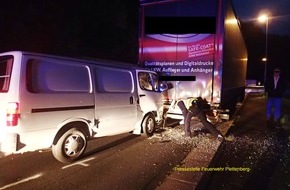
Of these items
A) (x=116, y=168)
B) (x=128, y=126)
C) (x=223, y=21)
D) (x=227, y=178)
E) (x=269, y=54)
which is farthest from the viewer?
(x=269, y=54)

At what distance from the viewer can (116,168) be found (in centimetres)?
482

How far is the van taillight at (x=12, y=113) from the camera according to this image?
13.4ft

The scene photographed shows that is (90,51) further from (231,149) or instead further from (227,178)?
(227,178)

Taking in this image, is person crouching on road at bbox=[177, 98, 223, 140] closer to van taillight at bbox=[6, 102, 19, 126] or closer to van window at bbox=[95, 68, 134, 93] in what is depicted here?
van window at bbox=[95, 68, 134, 93]

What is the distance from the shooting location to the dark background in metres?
11.9

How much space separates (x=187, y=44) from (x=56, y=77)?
14.6ft

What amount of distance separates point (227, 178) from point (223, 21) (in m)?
4.61

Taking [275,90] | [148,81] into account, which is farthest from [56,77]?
[275,90]

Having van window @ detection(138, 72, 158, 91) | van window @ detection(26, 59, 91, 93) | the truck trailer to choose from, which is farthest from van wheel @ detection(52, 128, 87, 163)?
the truck trailer

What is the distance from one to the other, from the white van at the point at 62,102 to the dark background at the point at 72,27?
6.37 meters

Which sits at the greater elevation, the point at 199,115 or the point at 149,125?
the point at 199,115

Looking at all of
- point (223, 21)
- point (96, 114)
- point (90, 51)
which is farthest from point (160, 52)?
point (90, 51)

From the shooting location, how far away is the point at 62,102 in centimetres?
475

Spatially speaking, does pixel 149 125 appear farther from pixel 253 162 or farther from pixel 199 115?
pixel 253 162
